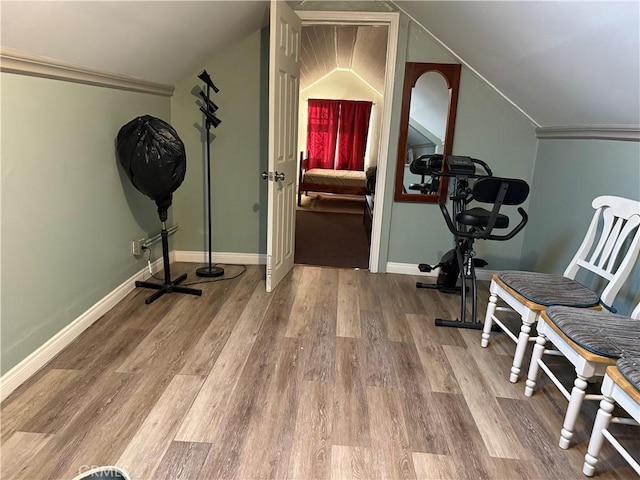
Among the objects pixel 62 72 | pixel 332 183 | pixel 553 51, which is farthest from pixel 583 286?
pixel 332 183

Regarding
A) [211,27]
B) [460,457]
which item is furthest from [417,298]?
[211,27]

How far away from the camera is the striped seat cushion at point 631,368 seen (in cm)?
139

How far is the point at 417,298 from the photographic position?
3.29 metres

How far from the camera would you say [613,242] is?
2.18 m

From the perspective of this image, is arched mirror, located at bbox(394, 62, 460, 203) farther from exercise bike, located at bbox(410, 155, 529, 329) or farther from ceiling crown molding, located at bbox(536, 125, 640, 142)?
ceiling crown molding, located at bbox(536, 125, 640, 142)

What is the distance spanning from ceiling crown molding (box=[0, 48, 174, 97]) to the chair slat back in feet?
9.18

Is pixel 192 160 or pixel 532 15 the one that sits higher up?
pixel 532 15

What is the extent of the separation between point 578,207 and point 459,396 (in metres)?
1.56

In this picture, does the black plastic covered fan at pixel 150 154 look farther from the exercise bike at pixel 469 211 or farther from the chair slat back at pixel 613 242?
the chair slat back at pixel 613 242

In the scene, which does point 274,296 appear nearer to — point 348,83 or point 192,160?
point 192,160

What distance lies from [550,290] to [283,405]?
141 cm

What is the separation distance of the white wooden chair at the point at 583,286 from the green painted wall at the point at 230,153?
216cm

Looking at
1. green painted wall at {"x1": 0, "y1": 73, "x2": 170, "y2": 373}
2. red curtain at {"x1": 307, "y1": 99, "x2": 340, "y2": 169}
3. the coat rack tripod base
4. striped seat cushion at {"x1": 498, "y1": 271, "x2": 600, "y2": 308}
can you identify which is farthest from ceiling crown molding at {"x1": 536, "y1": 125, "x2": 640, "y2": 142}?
red curtain at {"x1": 307, "y1": 99, "x2": 340, "y2": 169}

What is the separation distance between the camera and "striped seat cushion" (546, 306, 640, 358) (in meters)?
1.60
